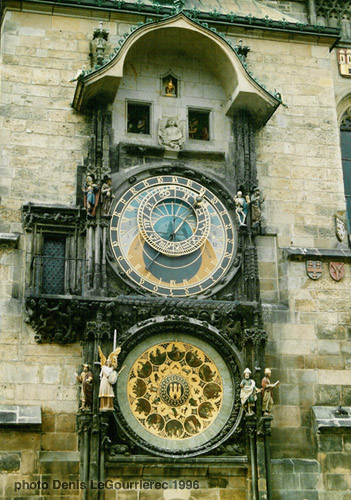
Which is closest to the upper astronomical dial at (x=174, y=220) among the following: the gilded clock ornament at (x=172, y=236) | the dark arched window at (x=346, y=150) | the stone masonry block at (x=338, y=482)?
the gilded clock ornament at (x=172, y=236)

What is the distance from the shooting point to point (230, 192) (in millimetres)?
15531

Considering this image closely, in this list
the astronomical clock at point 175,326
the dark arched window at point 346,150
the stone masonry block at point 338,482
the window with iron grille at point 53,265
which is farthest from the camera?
the dark arched window at point 346,150

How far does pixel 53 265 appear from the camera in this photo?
14758mm

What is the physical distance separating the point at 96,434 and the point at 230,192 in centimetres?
469

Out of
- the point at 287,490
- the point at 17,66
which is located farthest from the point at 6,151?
the point at 287,490

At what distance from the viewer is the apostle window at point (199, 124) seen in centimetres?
1614

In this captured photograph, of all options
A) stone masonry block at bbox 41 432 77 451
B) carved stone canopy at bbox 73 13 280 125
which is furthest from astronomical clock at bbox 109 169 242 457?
carved stone canopy at bbox 73 13 280 125

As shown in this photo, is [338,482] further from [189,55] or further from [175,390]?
[189,55]

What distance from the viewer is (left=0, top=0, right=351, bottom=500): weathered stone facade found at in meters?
13.9

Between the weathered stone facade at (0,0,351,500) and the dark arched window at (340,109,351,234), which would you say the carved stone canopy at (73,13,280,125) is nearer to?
the weathered stone facade at (0,0,351,500)

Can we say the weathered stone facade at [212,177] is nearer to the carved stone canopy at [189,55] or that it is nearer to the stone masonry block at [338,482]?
the stone masonry block at [338,482]

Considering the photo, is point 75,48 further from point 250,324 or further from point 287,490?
point 287,490

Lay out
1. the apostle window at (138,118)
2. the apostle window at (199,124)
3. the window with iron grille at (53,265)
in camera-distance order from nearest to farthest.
→ the window with iron grille at (53,265) < the apostle window at (138,118) < the apostle window at (199,124)

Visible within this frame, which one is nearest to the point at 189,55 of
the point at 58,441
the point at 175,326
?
the point at 175,326
